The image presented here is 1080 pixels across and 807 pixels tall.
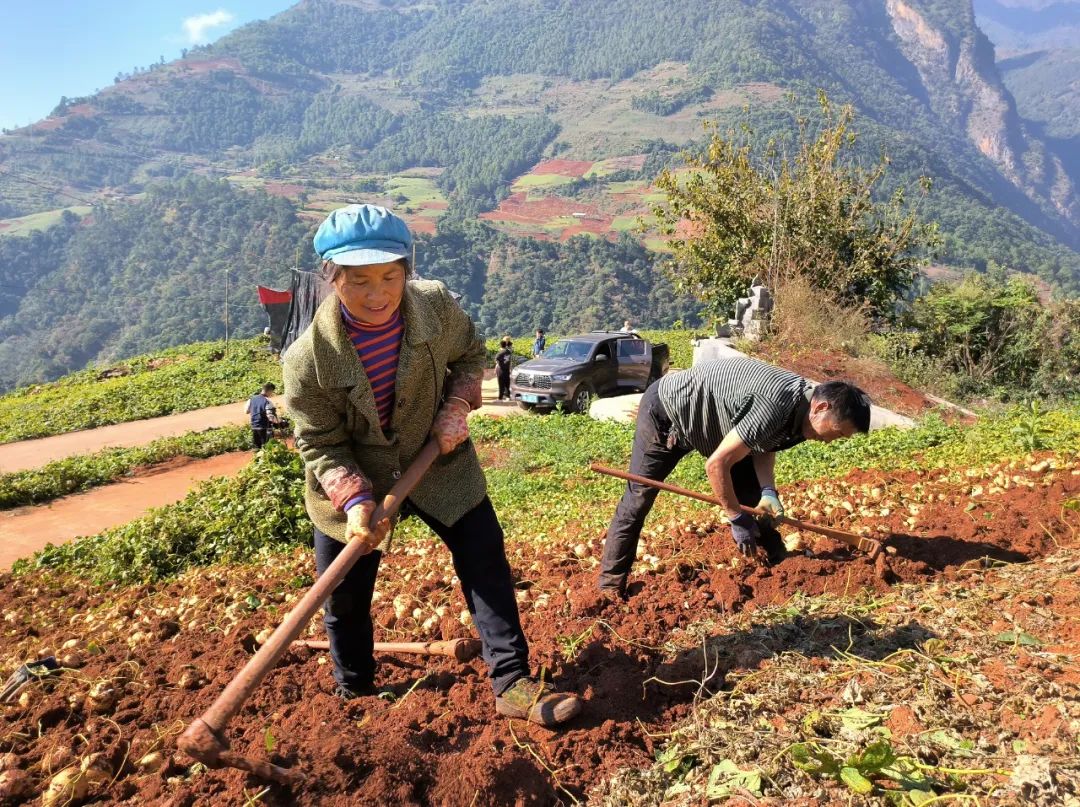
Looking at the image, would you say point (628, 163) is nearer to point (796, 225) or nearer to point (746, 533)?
point (796, 225)

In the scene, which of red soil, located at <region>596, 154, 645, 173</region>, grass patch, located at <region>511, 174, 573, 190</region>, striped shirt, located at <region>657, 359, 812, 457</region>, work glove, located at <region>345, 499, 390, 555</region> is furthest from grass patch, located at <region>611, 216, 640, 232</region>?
work glove, located at <region>345, 499, 390, 555</region>

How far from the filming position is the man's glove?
13.3 feet

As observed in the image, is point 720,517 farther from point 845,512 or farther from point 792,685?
point 792,685

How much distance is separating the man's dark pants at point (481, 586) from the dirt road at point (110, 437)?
1360cm

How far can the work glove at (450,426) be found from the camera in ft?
9.10

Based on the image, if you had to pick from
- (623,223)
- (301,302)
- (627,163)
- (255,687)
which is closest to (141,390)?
(301,302)

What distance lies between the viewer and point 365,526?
2.52m

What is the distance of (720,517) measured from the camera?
5543 mm

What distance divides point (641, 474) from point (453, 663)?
55.5 inches

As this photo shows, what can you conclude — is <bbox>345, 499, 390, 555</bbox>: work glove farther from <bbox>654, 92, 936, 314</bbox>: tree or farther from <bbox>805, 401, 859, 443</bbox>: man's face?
<bbox>654, 92, 936, 314</bbox>: tree

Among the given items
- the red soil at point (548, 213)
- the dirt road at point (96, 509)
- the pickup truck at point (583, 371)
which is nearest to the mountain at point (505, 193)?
the red soil at point (548, 213)

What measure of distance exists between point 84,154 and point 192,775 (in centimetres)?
20825

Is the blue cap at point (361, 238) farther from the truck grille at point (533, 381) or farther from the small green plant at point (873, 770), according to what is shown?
the truck grille at point (533, 381)

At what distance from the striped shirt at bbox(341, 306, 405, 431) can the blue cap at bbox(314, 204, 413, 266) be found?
26 cm
